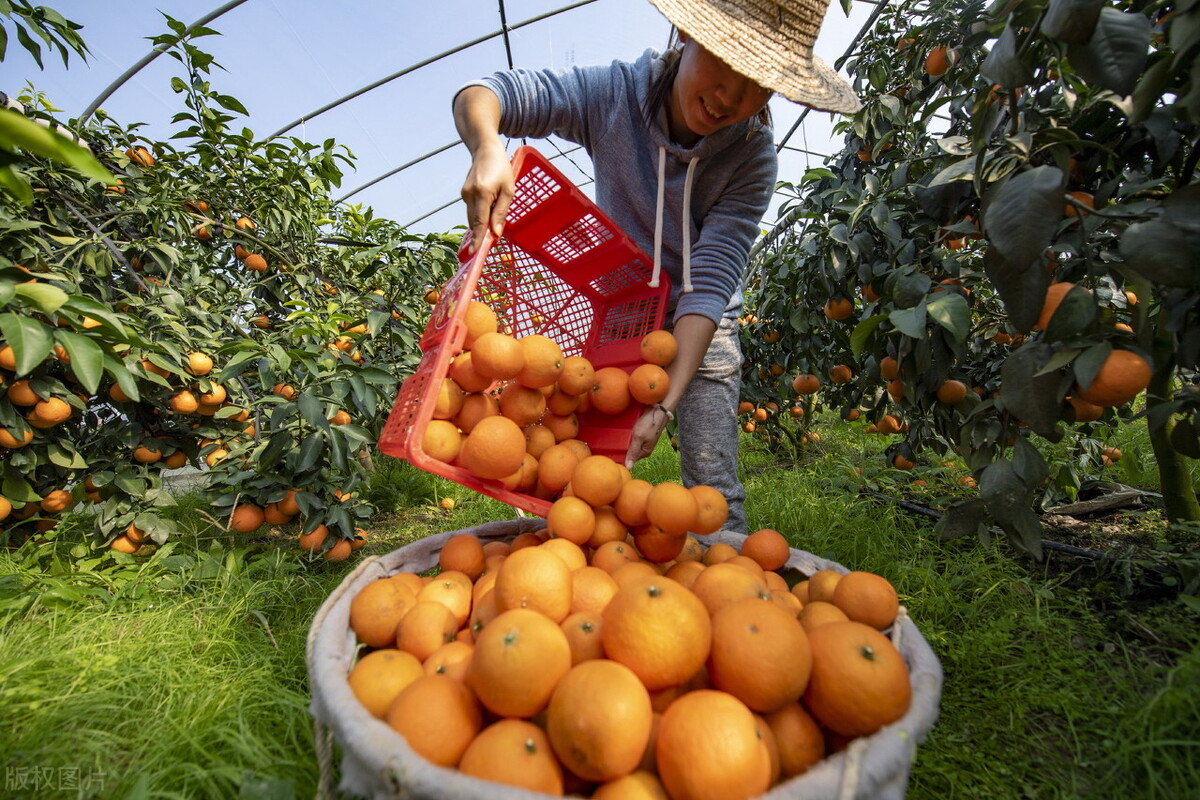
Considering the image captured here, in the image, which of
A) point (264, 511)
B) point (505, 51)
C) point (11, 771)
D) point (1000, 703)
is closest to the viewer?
point (11, 771)

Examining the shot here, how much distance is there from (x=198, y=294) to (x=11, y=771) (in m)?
2.18

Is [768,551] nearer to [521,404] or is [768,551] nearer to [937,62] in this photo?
[521,404]

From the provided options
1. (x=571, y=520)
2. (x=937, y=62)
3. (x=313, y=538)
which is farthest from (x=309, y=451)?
(x=937, y=62)

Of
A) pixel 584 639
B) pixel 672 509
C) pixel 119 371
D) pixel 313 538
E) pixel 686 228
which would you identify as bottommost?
pixel 313 538

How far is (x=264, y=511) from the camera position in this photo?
7.39 feet

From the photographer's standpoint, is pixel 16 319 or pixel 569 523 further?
pixel 569 523

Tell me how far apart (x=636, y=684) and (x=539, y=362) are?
85 cm

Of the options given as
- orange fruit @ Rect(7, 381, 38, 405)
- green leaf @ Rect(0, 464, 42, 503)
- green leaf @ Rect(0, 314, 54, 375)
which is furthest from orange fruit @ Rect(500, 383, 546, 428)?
green leaf @ Rect(0, 464, 42, 503)

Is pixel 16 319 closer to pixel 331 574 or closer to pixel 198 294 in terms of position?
pixel 331 574

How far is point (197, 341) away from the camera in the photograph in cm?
212

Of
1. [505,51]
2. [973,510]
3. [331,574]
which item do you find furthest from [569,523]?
[505,51]

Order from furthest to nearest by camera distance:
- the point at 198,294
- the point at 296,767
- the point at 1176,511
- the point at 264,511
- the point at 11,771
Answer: the point at 198,294 → the point at 264,511 → the point at 1176,511 → the point at 296,767 → the point at 11,771

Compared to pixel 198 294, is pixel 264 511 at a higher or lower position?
lower

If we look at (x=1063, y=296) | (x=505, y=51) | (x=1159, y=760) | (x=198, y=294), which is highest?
(x=505, y=51)
